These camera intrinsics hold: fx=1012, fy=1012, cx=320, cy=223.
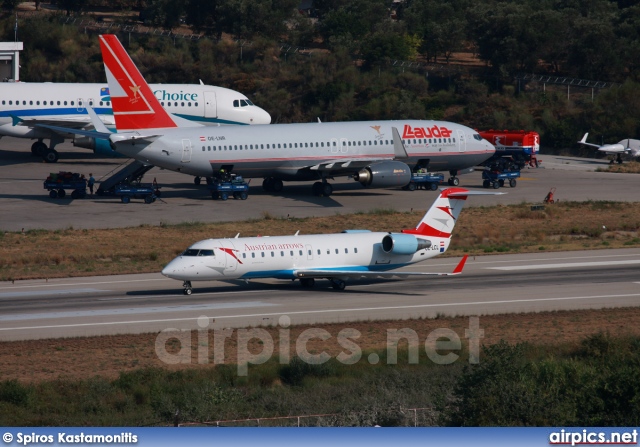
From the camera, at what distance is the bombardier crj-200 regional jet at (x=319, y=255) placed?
132 ft

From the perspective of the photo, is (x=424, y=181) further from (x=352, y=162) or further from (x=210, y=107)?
(x=210, y=107)

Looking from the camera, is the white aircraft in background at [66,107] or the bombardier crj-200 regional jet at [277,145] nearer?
the bombardier crj-200 regional jet at [277,145]

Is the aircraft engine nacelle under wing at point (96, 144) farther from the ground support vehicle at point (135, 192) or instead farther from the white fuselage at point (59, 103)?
the ground support vehicle at point (135, 192)

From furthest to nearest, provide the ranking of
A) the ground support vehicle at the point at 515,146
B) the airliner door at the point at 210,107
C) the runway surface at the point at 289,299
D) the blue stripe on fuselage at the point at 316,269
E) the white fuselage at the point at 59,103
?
the airliner door at the point at 210,107 → the ground support vehicle at the point at 515,146 → the white fuselage at the point at 59,103 → the blue stripe on fuselage at the point at 316,269 → the runway surface at the point at 289,299

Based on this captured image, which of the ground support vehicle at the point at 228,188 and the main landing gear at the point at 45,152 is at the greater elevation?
the ground support vehicle at the point at 228,188

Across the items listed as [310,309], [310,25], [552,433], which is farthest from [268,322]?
[310,25]

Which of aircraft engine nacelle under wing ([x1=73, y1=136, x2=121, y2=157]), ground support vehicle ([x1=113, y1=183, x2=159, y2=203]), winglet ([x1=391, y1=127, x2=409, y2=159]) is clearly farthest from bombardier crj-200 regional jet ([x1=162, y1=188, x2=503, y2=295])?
aircraft engine nacelle under wing ([x1=73, y1=136, x2=121, y2=157])

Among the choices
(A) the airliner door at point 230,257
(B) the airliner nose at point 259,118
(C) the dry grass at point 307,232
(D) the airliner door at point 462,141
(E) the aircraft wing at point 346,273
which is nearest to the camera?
(A) the airliner door at point 230,257

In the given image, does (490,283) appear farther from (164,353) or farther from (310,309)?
(164,353)

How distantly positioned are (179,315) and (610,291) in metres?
18.4

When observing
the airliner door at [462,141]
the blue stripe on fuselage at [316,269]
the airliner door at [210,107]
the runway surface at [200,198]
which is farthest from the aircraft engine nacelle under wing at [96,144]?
the blue stripe on fuselage at [316,269]

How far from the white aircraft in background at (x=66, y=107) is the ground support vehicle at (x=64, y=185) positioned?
9848 mm

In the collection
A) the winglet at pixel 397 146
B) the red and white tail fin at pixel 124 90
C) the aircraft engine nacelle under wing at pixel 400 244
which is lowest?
the aircraft engine nacelle under wing at pixel 400 244

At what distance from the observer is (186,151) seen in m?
63.3
